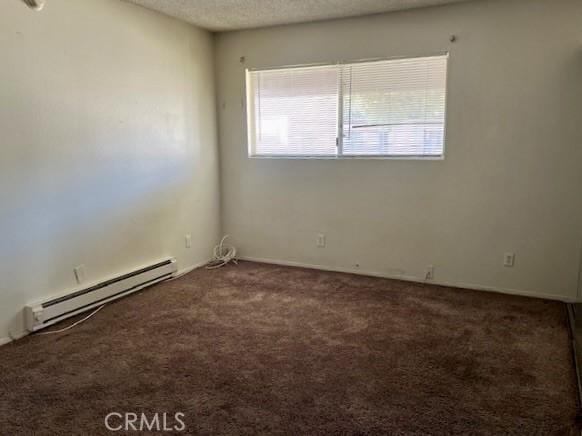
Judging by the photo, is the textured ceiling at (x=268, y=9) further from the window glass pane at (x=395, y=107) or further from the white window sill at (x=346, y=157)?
the white window sill at (x=346, y=157)

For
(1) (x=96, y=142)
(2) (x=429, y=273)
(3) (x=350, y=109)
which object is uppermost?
(3) (x=350, y=109)

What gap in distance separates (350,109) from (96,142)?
7.14 feet

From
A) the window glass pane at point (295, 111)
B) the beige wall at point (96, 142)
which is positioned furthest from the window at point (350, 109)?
the beige wall at point (96, 142)

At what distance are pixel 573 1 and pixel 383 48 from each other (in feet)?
4.58

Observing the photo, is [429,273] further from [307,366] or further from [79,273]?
[79,273]

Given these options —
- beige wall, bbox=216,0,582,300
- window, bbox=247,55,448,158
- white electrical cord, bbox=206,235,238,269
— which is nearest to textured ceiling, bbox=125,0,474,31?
beige wall, bbox=216,0,582,300

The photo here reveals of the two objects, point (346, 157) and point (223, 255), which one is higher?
point (346, 157)

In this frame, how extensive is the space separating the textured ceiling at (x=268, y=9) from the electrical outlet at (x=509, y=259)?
2.08 meters

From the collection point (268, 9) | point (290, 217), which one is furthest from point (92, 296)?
point (268, 9)

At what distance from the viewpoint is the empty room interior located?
92.0 inches

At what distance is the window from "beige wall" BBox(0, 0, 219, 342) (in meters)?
0.64

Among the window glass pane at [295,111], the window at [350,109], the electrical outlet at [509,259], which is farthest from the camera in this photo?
the window glass pane at [295,111]

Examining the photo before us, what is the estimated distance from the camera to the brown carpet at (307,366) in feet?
6.91

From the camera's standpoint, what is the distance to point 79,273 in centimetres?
336
